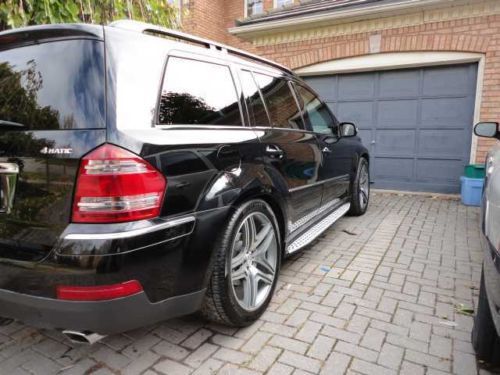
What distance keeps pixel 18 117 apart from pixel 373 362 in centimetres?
232

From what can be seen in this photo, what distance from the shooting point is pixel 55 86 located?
165 centimetres

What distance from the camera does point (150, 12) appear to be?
14.4ft

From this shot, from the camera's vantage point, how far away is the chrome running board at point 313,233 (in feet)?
9.67

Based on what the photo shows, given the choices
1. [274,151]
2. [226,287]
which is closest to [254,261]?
[226,287]

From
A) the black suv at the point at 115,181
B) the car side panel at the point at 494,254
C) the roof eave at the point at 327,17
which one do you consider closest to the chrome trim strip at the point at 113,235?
the black suv at the point at 115,181

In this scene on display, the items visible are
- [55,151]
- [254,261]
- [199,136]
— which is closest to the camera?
[55,151]

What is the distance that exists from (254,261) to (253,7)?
9.10 metres

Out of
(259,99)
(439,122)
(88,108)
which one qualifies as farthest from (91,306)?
(439,122)

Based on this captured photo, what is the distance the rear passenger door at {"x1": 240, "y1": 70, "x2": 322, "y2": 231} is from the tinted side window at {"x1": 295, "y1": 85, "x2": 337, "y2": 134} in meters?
0.20

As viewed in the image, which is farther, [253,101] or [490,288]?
[253,101]

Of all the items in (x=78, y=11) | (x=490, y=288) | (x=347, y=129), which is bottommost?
(x=490, y=288)

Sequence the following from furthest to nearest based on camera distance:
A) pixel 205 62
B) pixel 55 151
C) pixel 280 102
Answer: pixel 280 102, pixel 205 62, pixel 55 151

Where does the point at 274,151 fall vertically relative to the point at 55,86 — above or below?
below

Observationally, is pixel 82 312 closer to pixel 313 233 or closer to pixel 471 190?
pixel 313 233
